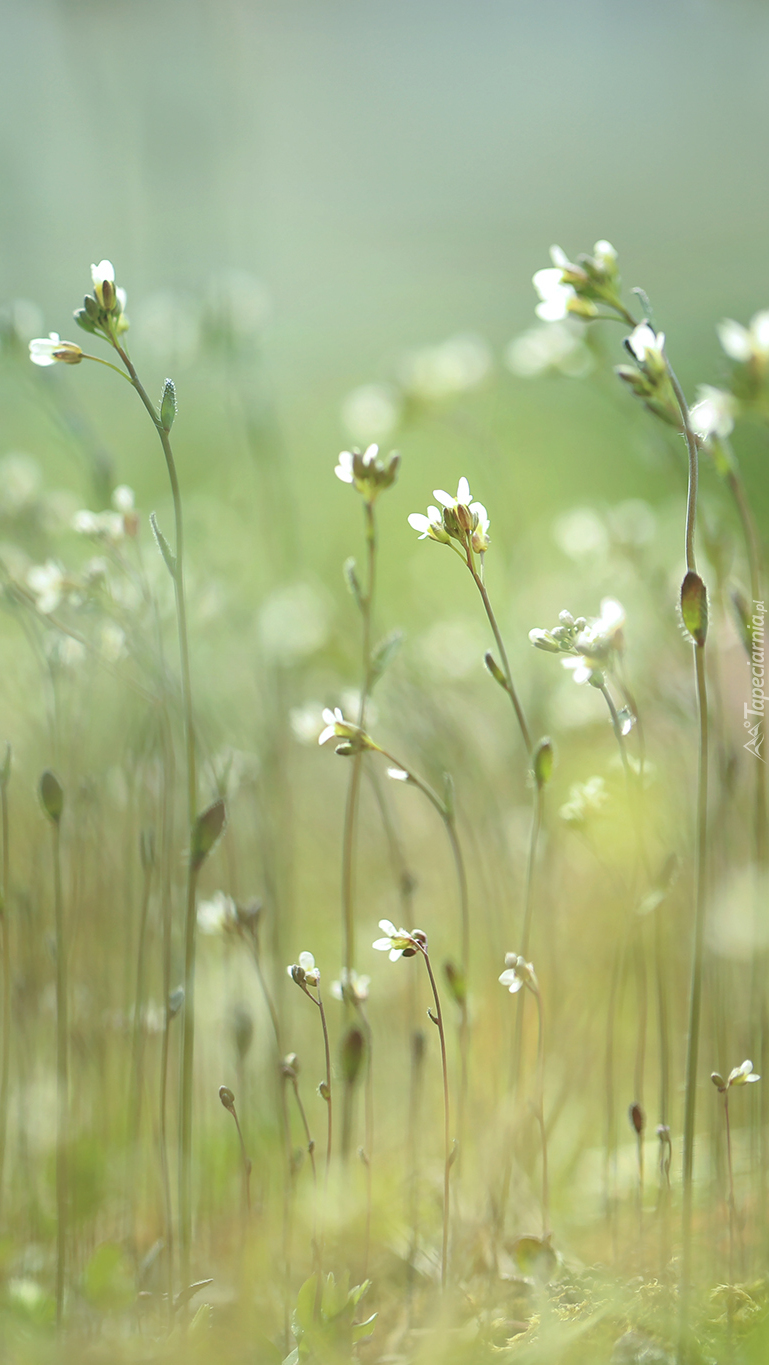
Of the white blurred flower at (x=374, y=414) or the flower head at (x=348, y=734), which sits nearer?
the flower head at (x=348, y=734)

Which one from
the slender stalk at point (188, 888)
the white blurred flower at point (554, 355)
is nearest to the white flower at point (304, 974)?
the slender stalk at point (188, 888)

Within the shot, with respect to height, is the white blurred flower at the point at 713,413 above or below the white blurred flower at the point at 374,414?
below

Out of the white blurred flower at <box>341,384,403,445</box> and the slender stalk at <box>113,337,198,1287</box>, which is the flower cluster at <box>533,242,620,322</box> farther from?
the white blurred flower at <box>341,384,403,445</box>

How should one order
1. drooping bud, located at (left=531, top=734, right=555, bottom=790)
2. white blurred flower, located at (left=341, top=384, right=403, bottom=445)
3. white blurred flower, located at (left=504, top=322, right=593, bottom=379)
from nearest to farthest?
drooping bud, located at (left=531, top=734, right=555, bottom=790) < white blurred flower, located at (left=504, top=322, right=593, bottom=379) < white blurred flower, located at (left=341, top=384, right=403, bottom=445)

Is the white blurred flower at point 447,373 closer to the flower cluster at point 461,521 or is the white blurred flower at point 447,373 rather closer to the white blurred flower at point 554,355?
the white blurred flower at point 554,355

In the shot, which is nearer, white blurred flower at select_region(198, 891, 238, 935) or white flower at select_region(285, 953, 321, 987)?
white flower at select_region(285, 953, 321, 987)

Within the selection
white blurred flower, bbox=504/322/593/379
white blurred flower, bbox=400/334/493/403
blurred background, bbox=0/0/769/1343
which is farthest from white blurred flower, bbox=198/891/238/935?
white blurred flower, bbox=400/334/493/403

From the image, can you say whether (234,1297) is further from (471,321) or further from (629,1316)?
(471,321)

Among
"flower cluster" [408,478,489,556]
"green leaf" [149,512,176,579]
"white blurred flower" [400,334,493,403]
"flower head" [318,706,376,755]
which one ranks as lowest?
"flower head" [318,706,376,755]
